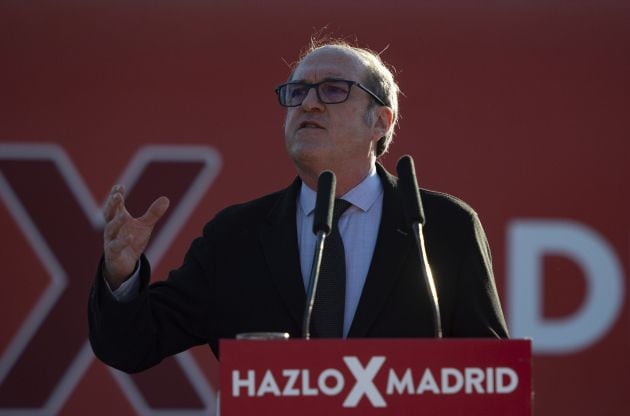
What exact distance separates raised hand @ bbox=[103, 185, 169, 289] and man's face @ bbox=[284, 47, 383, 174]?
47 centimetres

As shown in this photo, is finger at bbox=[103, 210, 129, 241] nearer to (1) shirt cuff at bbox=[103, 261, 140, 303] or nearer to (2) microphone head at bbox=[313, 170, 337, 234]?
(1) shirt cuff at bbox=[103, 261, 140, 303]

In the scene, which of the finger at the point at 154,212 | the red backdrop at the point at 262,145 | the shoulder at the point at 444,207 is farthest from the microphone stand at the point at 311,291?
the red backdrop at the point at 262,145

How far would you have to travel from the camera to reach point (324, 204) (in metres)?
1.84

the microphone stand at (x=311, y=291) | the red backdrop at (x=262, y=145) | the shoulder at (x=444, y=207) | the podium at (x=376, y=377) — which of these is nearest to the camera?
the podium at (x=376, y=377)

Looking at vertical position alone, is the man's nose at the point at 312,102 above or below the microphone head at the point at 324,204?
above

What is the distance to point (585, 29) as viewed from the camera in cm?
386

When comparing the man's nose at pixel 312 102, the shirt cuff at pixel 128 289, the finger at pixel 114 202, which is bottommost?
the shirt cuff at pixel 128 289

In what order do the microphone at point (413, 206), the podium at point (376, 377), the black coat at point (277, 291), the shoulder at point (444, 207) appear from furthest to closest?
the shoulder at point (444, 207)
the black coat at point (277, 291)
the microphone at point (413, 206)
the podium at point (376, 377)

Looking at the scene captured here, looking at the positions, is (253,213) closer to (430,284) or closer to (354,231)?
(354,231)

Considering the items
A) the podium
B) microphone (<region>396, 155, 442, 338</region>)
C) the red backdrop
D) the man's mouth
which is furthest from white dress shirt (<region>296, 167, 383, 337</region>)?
the red backdrop

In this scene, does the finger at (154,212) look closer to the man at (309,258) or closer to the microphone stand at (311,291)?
the man at (309,258)

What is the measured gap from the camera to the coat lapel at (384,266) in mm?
2061

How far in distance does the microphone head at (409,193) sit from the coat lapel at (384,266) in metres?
0.23

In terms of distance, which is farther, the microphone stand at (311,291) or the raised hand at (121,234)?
the raised hand at (121,234)
